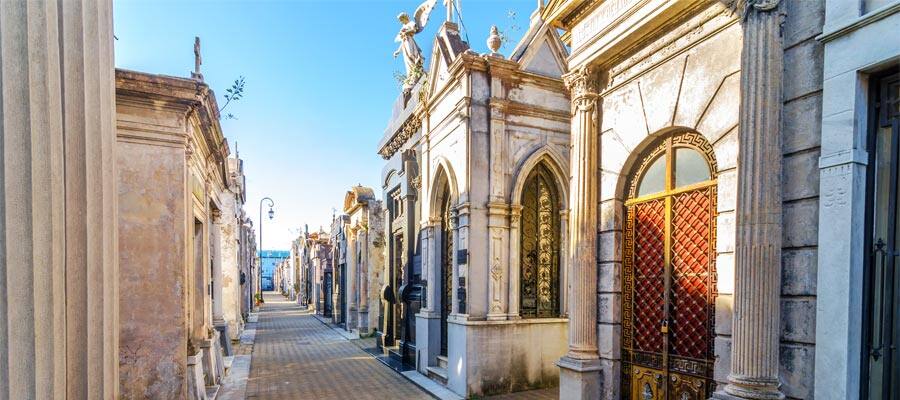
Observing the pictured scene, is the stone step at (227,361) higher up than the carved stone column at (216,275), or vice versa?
the carved stone column at (216,275)

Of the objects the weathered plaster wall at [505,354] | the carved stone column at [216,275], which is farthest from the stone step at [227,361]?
the weathered plaster wall at [505,354]

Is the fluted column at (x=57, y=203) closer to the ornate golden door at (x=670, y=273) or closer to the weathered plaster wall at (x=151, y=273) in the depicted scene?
the weathered plaster wall at (x=151, y=273)

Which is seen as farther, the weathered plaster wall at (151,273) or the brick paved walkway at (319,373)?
the brick paved walkway at (319,373)

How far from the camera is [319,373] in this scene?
10406mm

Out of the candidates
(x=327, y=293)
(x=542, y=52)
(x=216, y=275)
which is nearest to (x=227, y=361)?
(x=216, y=275)

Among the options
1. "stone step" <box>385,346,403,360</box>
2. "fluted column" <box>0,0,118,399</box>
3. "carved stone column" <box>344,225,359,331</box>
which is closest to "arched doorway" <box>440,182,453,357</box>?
"stone step" <box>385,346,403,360</box>

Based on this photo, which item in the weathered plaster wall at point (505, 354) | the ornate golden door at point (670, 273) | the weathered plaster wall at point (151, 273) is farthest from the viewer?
the weathered plaster wall at point (505, 354)

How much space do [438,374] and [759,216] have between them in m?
7.03

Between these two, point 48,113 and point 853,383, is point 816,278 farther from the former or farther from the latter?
point 48,113

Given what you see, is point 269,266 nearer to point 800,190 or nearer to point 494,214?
point 494,214

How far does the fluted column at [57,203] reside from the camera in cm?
203

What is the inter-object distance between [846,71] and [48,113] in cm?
458

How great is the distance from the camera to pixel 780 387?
11.1ft

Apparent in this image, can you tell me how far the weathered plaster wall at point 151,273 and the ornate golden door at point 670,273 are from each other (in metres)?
5.55
